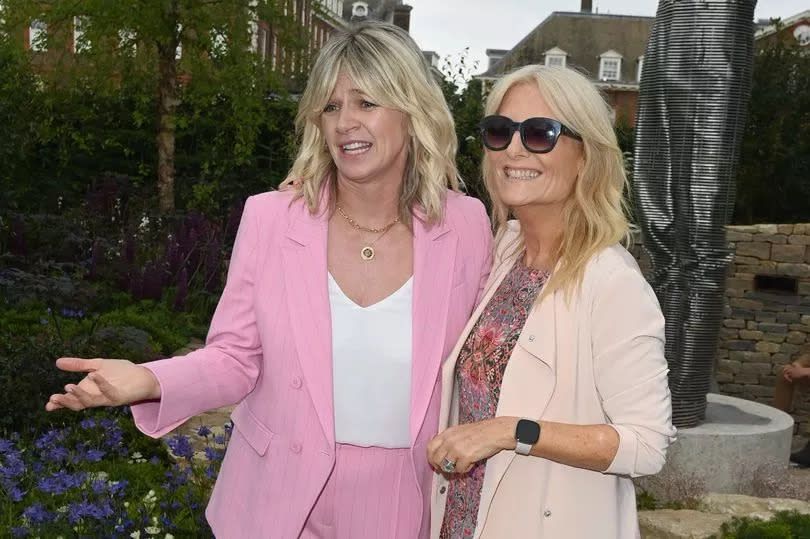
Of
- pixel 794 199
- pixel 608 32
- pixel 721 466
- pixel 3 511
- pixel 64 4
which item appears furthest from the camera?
pixel 608 32

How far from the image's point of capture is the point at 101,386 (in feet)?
7.52

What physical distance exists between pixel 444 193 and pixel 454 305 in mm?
394

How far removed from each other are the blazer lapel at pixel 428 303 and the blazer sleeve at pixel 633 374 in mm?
490

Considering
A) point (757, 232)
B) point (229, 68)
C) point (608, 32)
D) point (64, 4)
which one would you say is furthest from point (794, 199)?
point (608, 32)

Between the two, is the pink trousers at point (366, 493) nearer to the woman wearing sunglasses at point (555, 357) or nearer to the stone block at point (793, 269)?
the woman wearing sunglasses at point (555, 357)

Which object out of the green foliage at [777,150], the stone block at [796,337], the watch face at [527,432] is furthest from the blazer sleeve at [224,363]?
the green foliage at [777,150]

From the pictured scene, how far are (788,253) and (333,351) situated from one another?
11.1m

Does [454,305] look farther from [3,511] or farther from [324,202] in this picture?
[3,511]

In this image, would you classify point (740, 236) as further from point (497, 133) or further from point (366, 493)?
point (366, 493)

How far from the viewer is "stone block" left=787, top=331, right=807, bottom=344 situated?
12.5 meters

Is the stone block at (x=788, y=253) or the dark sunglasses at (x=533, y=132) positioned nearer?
the dark sunglasses at (x=533, y=132)

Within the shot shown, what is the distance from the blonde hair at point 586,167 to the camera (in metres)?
2.29

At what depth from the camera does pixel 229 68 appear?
14.1 m

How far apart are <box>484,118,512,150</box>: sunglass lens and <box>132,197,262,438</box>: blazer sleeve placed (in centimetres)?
64
